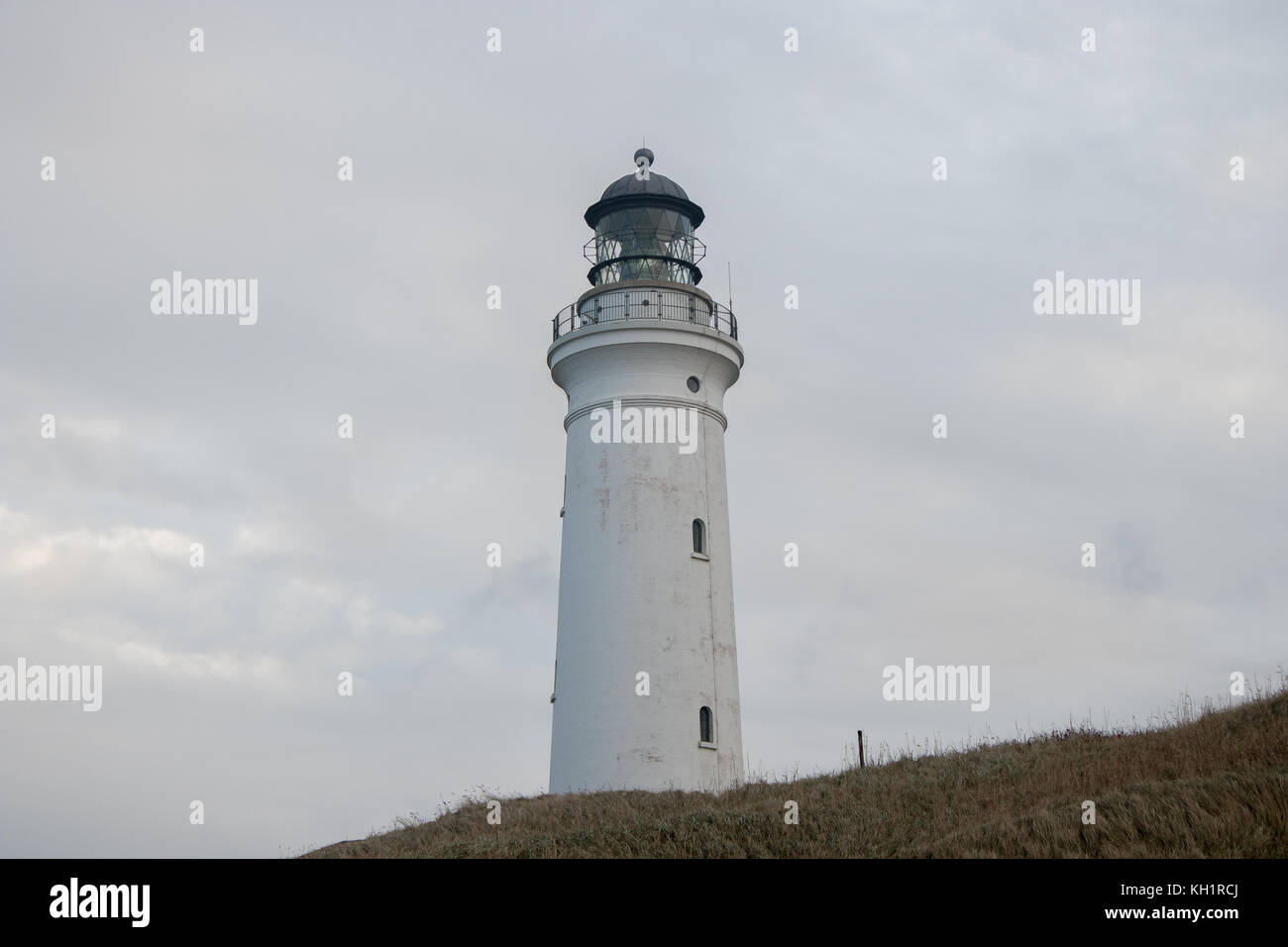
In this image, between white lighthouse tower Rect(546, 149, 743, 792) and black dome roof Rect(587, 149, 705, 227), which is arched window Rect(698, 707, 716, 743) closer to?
white lighthouse tower Rect(546, 149, 743, 792)

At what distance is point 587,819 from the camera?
2214 centimetres

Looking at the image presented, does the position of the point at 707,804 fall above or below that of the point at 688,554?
below

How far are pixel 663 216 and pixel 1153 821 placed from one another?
17.8 meters

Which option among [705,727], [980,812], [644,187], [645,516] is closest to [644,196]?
[644,187]

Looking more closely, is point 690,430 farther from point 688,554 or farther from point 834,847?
point 834,847

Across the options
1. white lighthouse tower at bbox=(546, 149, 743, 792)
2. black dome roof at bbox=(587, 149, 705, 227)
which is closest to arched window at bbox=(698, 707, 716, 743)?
white lighthouse tower at bbox=(546, 149, 743, 792)

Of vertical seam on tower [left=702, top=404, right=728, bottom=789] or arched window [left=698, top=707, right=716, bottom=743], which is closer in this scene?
arched window [left=698, top=707, right=716, bottom=743]

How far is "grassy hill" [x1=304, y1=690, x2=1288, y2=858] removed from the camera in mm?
17078

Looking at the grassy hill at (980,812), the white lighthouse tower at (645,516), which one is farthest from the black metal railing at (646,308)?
the grassy hill at (980,812)

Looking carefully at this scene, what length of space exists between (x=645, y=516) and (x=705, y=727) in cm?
423

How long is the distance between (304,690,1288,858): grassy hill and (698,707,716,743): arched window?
11.8 ft

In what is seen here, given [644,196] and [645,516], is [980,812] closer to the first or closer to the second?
[645,516]
